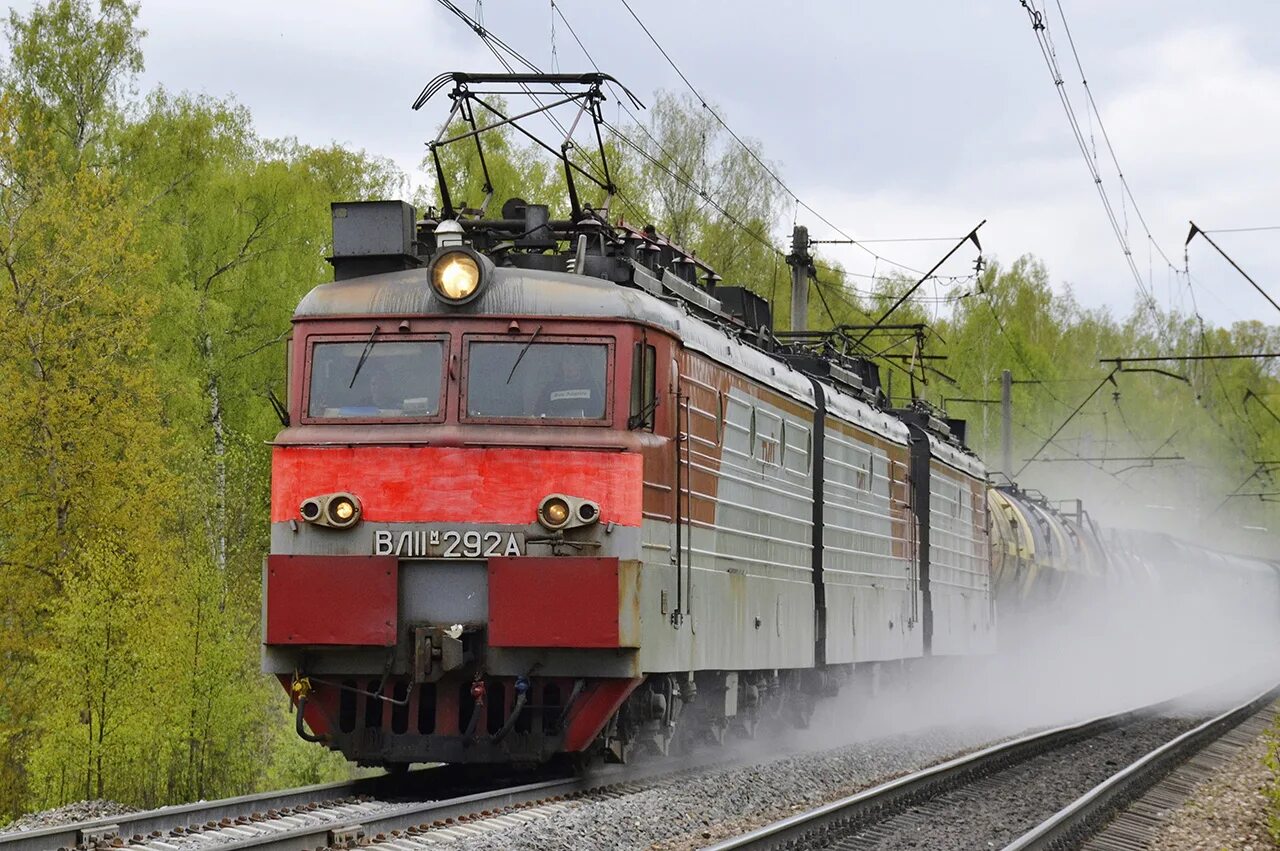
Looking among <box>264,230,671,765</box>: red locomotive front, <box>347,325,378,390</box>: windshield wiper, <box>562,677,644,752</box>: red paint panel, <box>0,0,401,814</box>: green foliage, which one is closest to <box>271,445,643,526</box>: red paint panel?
<box>264,230,671,765</box>: red locomotive front

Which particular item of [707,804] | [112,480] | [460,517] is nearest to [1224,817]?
Answer: [707,804]

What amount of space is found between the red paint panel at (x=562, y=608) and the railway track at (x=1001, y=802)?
166cm

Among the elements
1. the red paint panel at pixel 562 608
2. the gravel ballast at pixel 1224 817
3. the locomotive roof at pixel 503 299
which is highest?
the locomotive roof at pixel 503 299

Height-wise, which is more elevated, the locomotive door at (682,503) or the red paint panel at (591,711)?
the locomotive door at (682,503)

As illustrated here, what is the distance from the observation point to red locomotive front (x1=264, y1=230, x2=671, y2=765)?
11.0 metres

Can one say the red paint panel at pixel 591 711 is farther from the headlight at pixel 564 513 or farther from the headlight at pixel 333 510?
the headlight at pixel 333 510

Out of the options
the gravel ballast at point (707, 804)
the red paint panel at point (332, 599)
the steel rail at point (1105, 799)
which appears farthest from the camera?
the red paint panel at point (332, 599)

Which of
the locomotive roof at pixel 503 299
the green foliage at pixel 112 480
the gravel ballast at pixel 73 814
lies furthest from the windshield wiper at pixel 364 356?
the green foliage at pixel 112 480

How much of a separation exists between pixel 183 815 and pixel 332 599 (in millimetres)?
1727

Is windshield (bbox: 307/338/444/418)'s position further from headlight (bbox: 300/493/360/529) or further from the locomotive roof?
headlight (bbox: 300/493/360/529)

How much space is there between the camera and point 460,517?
1108cm

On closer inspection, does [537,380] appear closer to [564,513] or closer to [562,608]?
[564,513]

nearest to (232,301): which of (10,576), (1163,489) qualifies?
(10,576)

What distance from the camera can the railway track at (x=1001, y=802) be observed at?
1016cm
